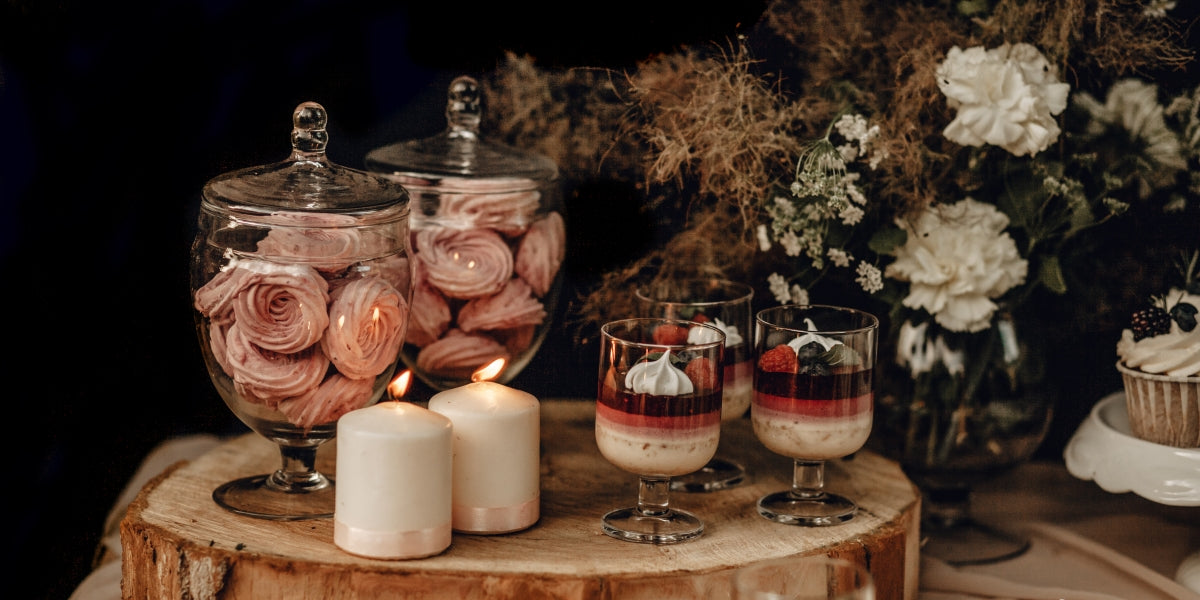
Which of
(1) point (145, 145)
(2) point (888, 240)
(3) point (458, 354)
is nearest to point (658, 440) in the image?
(3) point (458, 354)

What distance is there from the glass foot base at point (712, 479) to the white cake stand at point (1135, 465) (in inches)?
18.4

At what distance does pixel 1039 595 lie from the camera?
4.51 feet

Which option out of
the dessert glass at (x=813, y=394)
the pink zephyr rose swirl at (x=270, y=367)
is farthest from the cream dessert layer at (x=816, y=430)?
the pink zephyr rose swirl at (x=270, y=367)

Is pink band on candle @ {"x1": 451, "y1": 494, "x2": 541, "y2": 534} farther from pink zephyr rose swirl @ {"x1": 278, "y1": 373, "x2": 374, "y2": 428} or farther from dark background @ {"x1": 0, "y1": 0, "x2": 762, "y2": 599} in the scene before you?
dark background @ {"x1": 0, "y1": 0, "x2": 762, "y2": 599}

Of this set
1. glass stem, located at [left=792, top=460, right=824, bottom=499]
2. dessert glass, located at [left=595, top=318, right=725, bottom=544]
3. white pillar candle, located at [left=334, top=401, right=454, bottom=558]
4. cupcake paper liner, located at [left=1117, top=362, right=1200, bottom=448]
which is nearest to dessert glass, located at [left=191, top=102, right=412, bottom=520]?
white pillar candle, located at [left=334, top=401, right=454, bottom=558]

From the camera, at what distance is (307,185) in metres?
1.23

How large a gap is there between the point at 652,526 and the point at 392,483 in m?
0.33

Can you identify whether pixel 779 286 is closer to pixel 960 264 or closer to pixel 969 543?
pixel 960 264

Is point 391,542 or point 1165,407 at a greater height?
point 1165,407

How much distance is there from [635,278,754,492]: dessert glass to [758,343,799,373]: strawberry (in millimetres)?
95

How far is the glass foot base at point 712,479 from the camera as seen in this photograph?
144 cm

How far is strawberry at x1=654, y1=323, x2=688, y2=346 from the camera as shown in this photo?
4.24ft

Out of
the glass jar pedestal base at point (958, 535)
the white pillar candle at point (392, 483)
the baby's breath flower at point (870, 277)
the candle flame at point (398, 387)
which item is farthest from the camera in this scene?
the glass jar pedestal base at point (958, 535)

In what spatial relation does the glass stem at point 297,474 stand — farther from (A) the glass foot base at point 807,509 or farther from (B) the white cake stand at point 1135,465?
(B) the white cake stand at point 1135,465
